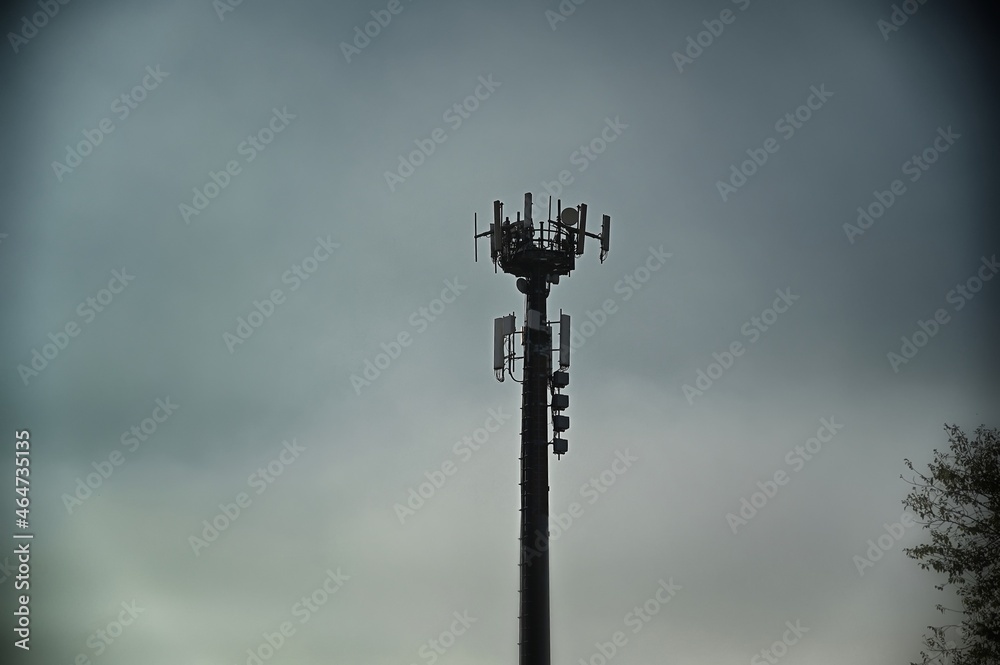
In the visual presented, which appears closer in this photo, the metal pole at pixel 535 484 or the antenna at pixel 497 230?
the metal pole at pixel 535 484

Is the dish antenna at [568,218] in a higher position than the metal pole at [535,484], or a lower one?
higher

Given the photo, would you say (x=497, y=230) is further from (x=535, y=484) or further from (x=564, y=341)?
(x=535, y=484)

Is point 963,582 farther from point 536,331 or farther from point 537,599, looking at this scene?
point 536,331

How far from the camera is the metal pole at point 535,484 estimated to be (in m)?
33.4

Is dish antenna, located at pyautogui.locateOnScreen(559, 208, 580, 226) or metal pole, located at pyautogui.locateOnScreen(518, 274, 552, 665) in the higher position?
dish antenna, located at pyautogui.locateOnScreen(559, 208, 580, 226)

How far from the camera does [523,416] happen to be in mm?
35625

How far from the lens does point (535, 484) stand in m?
34.7

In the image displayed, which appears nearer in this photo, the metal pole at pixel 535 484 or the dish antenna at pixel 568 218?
the metal pole at pixel 535 484

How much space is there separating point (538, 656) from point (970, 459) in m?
13.7

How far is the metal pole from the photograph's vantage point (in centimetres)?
3344

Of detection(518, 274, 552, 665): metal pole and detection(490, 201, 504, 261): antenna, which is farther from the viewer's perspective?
detection(490, 201, 504, 261): antenna

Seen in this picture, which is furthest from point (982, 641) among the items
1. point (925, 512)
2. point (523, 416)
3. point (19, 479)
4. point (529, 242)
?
point (19, 479)

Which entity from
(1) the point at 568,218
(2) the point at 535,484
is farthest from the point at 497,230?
(2) the point at 535,484

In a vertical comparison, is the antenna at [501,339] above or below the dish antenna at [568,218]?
below
